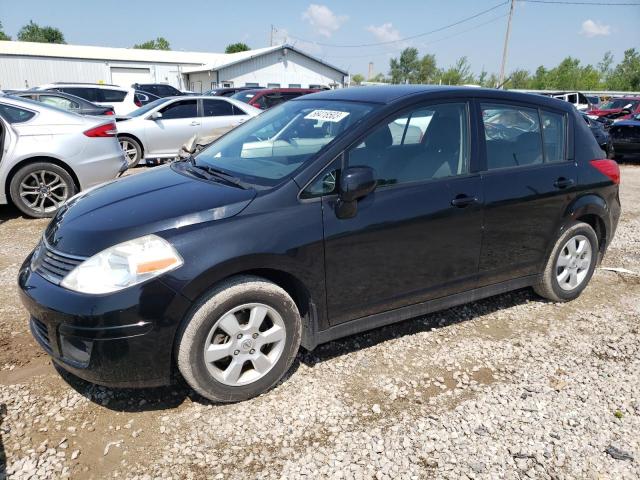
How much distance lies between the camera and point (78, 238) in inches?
101

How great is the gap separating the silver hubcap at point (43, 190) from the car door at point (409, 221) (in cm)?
496

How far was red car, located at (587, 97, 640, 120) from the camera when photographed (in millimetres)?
17753

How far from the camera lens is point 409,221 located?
304cm

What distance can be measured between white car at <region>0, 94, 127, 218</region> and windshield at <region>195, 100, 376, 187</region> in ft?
11.4

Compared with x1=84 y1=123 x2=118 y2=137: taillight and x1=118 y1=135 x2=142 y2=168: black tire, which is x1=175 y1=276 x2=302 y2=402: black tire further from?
x1=118 y1=135 x2=142 y2=168: black tire

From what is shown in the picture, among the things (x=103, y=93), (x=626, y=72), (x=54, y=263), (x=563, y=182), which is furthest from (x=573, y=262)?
(x=626, y=72)

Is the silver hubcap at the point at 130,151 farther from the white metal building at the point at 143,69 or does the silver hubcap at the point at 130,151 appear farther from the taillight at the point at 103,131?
the white metal building at the point at 143,69

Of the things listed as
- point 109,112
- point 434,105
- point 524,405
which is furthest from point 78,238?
point 109,112

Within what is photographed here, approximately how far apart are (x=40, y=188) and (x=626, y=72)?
7294 centimetres

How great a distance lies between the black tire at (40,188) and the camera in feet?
20.2

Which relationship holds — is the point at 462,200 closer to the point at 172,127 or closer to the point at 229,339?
the point at 229,339

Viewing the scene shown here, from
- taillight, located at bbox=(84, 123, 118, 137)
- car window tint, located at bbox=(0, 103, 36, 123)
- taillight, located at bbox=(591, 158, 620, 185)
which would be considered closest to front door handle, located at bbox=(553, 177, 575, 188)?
taillight, located at bbox=(591, 158, 620, 185)

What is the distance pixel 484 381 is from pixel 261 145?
2.16 m

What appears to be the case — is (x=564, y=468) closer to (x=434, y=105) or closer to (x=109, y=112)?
(x=434, y=105)
